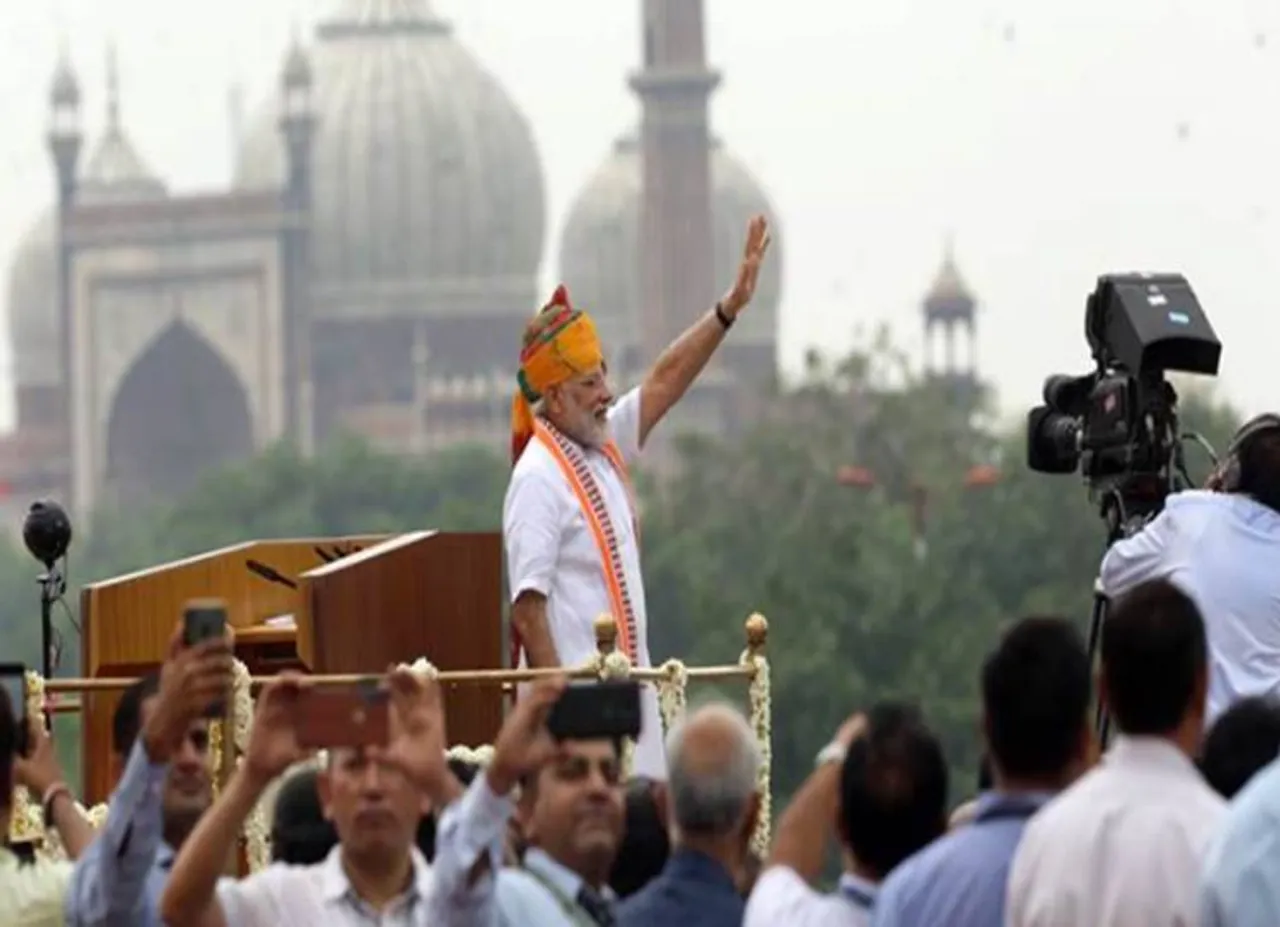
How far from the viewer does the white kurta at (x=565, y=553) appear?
13.5m

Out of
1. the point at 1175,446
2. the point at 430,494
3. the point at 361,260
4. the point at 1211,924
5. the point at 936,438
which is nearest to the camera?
the point at 1211,924

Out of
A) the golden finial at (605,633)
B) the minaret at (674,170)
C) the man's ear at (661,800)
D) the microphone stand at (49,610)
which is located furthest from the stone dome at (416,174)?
the man's ear at (661,800)

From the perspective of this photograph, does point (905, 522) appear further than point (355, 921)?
Yes

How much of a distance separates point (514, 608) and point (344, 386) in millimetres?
128145

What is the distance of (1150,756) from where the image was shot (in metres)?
9.06

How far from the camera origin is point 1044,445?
43.1ft

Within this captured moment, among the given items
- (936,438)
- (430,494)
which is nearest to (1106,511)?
(936,438)

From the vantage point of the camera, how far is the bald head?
9.20m

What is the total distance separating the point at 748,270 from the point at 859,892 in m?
4.84

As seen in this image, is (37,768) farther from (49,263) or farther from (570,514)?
(49,263)

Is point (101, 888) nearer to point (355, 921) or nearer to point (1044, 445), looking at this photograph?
point (355, 921)

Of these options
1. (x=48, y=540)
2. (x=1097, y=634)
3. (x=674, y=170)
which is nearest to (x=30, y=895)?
(x=1097, y=634)

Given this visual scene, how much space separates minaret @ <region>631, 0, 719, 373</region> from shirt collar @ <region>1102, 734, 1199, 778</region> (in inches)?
4495

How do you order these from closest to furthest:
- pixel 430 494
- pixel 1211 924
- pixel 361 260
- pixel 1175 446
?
pixel 1211 924
pixel 1175 446
pixel 430 494
pixel 361 260
